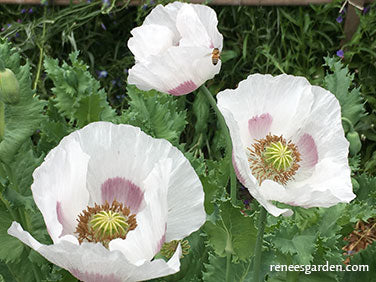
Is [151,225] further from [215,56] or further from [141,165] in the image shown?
[215,56]

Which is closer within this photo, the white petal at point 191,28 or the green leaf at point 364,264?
the white petal at point 191,28

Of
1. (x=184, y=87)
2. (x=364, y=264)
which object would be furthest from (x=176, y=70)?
(x=364, y=264)

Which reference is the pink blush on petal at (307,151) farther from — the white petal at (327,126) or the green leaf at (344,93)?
the green leaf at (344,93)

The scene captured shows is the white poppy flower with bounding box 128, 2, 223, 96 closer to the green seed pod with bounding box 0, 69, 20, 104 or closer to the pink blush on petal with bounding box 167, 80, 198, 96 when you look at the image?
the pink blush on petal with bounding box 167, 80, 198, 96

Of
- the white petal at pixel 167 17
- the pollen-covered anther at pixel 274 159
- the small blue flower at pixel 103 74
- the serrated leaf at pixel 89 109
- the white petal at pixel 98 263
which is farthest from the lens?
the small blue flower at pixel 103 74

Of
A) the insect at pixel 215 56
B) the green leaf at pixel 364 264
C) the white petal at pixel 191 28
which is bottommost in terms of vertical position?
the green leaf at pixel 364 264

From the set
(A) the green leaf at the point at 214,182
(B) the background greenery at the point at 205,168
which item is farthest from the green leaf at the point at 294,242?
(A) the green leaf at the point at 214,182

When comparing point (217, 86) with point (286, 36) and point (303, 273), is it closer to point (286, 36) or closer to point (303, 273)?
point (286, 36)
